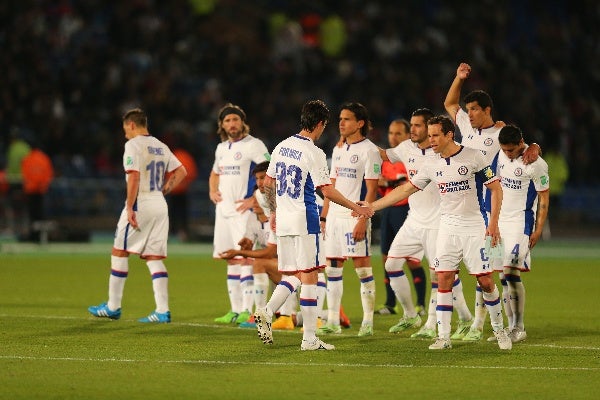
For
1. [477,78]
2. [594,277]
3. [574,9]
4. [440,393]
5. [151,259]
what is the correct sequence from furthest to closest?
[574,9] → [477,78] → [594,277] → [151,259] → [440,393]

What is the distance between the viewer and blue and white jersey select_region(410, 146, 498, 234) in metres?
12.1

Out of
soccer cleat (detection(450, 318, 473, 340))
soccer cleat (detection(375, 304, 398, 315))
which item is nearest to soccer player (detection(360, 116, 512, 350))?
soccer cleat (detection(450, 318, 473, 340))

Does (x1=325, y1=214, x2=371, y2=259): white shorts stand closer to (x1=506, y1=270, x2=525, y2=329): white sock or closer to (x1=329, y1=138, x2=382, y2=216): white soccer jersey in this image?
(x1=329, y1=138, x2=382, y2=216): white soccer jersey

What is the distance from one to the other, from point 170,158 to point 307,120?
11.1ft

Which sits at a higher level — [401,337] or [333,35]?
[333,35]

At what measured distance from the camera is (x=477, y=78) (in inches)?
1319

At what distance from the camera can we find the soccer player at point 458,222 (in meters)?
12.1

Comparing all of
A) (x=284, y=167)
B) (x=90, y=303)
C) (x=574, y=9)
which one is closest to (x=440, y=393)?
(x=284, y=167)

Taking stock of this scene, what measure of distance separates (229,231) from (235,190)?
539 mm

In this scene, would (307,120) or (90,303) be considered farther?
(90,303)

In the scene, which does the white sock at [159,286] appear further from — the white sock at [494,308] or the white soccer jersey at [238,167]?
the white sock at [494,308]

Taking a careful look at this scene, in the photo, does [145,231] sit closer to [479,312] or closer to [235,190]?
[235,190]

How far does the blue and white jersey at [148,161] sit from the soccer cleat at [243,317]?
6.12ft

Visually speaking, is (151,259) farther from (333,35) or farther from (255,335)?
(333,35)
